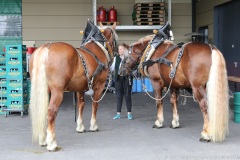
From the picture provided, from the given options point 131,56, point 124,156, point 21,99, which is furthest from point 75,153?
point 21,99

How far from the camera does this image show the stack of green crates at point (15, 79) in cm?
853

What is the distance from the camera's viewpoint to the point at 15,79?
859 centimetres

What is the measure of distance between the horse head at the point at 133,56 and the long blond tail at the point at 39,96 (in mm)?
2599

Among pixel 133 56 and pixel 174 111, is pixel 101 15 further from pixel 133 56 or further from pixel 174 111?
pixel 174 111

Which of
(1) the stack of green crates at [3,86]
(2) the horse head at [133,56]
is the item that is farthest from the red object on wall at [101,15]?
(2) the horse head at [133,56]

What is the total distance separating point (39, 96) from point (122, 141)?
5.51 ft

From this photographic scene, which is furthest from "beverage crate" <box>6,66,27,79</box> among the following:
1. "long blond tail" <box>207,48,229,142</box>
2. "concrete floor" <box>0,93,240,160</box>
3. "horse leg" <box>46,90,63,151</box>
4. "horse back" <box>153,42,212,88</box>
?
"long blond tail" <box>207,48,229,142</box>

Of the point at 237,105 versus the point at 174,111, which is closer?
the point at 174,111

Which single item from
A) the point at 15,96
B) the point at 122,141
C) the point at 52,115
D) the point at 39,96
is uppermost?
the point at 39,96

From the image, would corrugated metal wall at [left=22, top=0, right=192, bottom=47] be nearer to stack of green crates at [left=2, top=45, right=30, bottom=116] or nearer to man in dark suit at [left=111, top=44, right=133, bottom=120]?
stack of green crates at [left=2, top=45, right=30, bottom=116]

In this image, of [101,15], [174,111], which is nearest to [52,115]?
[174,111]

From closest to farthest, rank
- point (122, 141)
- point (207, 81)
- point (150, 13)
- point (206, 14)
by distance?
point (207, 81)
point (122, 141)
point (206, 14)
point (150, 13)

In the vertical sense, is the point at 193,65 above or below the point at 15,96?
above

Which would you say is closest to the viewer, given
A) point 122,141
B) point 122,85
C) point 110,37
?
point 122,141
